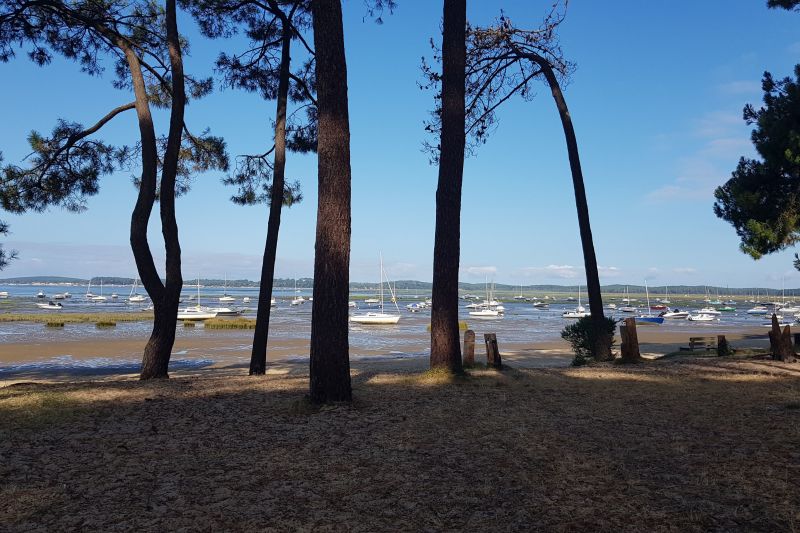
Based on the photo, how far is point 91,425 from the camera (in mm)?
5770

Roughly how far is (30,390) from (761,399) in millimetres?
9893

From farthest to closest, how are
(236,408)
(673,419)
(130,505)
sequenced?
(236,408) → (673,419) → (130,505)

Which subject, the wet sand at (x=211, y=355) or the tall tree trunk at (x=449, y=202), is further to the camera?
the wet sand at (x=211, y=355)

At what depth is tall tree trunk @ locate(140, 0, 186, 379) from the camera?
32.8ft

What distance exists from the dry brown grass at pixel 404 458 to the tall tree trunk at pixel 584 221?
489 cm

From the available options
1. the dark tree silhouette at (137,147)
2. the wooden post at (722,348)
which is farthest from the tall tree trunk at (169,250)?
the wooden post at (722,348)

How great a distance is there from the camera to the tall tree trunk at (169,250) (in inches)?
393

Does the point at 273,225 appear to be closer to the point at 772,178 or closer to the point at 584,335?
the point at 584,335

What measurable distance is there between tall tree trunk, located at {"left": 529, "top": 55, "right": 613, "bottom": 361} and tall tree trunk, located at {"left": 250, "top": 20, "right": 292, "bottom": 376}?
19.1 ft

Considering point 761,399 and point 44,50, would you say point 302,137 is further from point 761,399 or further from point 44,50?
point 761,399

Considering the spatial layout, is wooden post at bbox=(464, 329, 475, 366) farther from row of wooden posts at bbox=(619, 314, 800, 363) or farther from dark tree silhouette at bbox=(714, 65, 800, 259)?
dark tree silhouette at bbox=(714, 65, 800, 259)

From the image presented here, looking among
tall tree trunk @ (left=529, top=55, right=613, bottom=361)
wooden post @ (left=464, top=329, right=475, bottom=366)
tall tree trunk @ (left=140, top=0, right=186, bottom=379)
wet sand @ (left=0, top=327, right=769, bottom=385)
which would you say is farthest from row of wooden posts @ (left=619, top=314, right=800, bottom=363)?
tall tree trunk @ (left=140, top=0, right=186, bottom=379)

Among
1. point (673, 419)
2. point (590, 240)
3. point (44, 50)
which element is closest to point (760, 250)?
point (590, 240)

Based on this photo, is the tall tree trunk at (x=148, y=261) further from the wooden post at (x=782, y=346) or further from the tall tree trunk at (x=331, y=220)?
the wooden post at (x=782, y=346)
